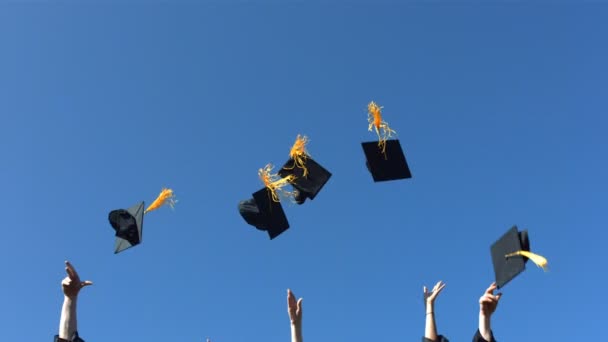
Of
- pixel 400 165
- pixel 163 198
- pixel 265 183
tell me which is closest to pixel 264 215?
pixel 265 183

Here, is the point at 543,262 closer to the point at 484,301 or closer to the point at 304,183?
the point at 484,301

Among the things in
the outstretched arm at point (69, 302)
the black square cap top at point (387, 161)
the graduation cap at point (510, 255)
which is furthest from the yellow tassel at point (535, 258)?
the outstretched arm at point (69, 302)

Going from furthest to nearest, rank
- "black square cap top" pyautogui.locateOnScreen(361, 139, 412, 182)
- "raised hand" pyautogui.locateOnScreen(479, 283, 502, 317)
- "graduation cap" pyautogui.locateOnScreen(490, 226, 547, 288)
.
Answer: "black square cap top" pyautogui.locateOnScreen(361, 139, 412, 182) → "graduation cap" pyautogui.locateOnScreen(490, 226, 547, 288) → "raised hand" pyautogui.locateOnScreen(479, 283, 502, 317)

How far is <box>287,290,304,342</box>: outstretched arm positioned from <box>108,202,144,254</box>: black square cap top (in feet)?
7.37

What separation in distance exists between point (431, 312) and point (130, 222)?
3363 mm

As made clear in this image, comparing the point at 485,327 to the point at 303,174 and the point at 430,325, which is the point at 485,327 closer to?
the point at 430,325

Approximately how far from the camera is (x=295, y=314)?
A: 4.30 meters

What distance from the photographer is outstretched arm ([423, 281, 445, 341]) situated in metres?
3.80

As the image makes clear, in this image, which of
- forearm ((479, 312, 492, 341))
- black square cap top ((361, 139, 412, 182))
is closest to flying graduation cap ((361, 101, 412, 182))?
black square cap top ((361, 139, 412, 182))

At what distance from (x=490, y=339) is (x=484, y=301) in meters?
0.25

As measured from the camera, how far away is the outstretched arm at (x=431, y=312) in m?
3.80

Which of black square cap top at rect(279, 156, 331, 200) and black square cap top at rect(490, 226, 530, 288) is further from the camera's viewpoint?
black square cap top at rect(279, 156, 331, 200)

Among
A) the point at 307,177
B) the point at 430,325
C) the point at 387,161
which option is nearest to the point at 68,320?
the point at 430,325

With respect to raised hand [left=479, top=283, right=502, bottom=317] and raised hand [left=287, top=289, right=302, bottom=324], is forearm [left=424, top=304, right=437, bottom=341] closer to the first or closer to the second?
raised hand [left=479, top=283, right=502, bottom=317]
